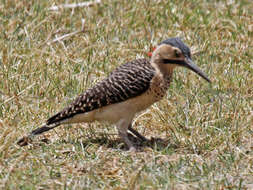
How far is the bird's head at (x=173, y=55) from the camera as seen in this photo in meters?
6.02

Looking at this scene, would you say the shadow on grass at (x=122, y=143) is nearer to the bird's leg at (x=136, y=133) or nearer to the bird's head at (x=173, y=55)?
the bird's leg at (x=136, y=133)

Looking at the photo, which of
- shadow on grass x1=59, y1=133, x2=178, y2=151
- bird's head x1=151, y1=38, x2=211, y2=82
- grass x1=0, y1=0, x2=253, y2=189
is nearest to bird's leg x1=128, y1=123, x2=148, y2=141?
shadow on grass x1=59, y1=133, x2=178, y2=151

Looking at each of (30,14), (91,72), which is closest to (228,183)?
(91,72)

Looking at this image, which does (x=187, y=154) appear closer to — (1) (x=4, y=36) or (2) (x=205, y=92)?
(2) (x=205, y=92)

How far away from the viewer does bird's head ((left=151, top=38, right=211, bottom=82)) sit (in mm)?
6023

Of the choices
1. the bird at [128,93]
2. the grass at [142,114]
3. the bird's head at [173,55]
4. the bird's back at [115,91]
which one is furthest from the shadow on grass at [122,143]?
the bird's head at [173,55]

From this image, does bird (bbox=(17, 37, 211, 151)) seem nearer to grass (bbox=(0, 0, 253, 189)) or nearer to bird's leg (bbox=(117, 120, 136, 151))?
bird's leg (bbox=(117, 120, 136, 151))

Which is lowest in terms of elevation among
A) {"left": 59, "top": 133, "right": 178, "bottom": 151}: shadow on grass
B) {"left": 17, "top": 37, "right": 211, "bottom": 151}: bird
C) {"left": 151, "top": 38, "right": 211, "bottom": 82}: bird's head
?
{"left": 59, "top": 133, "right": 178, "bottom": 151}: shadow on grass

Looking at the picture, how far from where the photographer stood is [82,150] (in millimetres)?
5887

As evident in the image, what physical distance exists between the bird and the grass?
9.4 inches

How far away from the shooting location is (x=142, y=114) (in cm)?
675

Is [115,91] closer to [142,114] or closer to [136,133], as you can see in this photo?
[136,133]

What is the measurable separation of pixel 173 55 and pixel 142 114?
3.12 feet

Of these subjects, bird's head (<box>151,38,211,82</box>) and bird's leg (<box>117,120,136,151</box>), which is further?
bird's leg (<box>117,120,136,151</box>)
